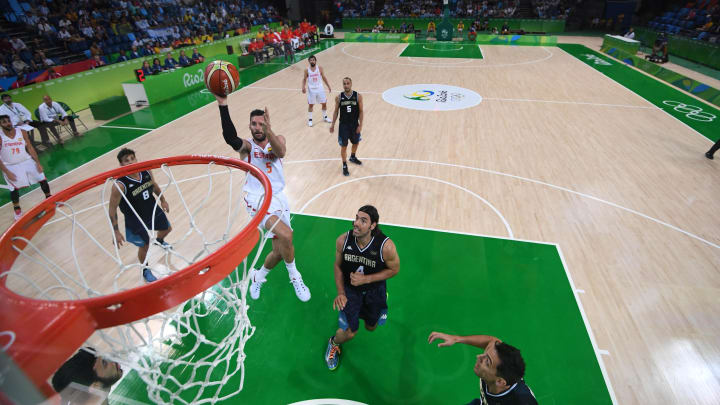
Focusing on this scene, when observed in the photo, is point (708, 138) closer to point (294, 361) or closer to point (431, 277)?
point (431, 277)

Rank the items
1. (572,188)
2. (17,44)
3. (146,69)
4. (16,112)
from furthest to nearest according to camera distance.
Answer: (17,44) → (146,69) → (16,112) → (572,188)

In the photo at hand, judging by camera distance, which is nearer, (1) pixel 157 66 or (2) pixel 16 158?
(2) pixel 16 158

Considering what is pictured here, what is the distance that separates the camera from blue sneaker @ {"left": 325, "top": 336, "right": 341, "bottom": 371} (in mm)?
3493

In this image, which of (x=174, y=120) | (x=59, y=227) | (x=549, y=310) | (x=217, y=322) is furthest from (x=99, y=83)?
(x=549, y=310)

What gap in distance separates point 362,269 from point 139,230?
274 centimetres

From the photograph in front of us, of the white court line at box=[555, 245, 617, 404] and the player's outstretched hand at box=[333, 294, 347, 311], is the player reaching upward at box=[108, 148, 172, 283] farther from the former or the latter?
the white court line at box=[555, 245, 617, 404]

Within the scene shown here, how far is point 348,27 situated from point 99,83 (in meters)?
24.5

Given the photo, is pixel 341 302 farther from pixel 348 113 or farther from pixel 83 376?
pixel 348 113

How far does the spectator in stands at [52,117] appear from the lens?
28.3ft

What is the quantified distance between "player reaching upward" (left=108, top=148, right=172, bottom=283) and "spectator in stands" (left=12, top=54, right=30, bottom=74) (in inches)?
509

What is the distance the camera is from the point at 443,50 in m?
20.2

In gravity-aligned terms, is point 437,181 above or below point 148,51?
below

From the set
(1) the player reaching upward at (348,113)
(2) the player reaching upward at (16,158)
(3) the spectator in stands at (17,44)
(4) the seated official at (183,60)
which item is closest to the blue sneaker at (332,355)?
(1) the player reaching upward at (348,113)

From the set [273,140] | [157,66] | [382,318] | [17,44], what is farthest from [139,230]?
[17,44]
